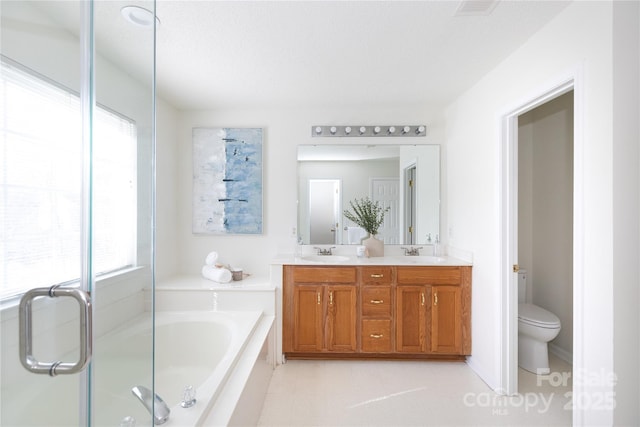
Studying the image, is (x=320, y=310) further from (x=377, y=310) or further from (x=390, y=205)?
(x=390, y=205)

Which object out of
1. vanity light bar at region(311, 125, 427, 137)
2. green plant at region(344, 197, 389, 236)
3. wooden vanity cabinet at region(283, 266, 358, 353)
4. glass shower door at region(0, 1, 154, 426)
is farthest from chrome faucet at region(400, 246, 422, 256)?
glass shower door at region(0, 1, 154, 426)

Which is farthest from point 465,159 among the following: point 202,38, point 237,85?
point 202,38

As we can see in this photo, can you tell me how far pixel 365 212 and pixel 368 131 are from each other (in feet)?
2.72

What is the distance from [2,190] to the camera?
29.7 inches

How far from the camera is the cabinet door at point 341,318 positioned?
280 cm

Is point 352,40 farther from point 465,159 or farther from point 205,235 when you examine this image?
point 205,235

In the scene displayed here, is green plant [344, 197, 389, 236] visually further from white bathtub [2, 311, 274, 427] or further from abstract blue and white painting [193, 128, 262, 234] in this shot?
white bathtub [2, 311, 274, 427]

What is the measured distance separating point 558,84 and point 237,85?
2.24 meters

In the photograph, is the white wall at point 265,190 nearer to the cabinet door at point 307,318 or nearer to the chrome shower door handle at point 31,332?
the cabinet door at point 307,318

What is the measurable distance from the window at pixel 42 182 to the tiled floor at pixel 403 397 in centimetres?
171

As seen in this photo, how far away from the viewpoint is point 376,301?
2.80 m

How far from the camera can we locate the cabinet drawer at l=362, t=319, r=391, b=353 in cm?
279

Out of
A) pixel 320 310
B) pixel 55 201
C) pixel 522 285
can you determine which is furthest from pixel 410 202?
pixel 55 201

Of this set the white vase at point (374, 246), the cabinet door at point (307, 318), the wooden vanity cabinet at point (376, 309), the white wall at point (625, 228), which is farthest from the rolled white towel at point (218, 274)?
the white wall at point (625, 228)
